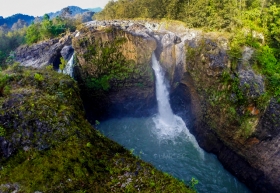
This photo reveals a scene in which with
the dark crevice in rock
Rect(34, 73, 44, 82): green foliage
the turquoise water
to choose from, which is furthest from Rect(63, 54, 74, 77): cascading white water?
Rect(34, 73, 44, 82): green foliage

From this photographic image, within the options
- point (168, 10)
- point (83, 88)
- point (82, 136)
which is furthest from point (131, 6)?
point (82, 136)

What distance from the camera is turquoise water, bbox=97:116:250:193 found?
13766mm

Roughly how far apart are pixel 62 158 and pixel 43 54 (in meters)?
18.4

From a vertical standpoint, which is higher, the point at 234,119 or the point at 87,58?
the point at 87,58

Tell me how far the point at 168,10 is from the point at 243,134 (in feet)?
53.9

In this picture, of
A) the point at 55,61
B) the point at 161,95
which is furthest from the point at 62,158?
the point at 55,61

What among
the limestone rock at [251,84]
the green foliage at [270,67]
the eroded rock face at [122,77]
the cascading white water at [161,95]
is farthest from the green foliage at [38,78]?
the green foliage at [270,67]

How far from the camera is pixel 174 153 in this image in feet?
51.9

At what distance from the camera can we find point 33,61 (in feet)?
70.5

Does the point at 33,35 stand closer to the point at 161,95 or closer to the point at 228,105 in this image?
the point at 161,95

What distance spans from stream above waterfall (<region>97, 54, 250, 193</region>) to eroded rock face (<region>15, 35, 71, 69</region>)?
792 cm

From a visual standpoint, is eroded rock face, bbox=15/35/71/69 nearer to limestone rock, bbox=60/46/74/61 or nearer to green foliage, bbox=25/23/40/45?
limestone rock, bbox=60/46/74/61

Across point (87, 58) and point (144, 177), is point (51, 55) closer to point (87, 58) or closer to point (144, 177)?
point (87, 58)

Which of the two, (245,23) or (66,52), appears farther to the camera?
(66,52)
